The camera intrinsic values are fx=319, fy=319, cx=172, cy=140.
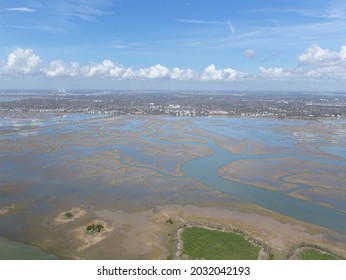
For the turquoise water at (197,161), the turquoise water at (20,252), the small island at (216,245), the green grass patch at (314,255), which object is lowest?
the turquoise water at (20,252)

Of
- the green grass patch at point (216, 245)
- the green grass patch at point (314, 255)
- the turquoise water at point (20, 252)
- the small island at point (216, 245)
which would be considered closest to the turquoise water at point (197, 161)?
the turquoise water at point (20, 252)

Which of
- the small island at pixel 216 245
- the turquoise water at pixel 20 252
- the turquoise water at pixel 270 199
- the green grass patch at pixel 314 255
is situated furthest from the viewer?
the turquoise water at pixel 270 199

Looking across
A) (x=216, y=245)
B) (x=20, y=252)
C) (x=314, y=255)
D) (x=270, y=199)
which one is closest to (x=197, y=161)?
(x=270, y=199)

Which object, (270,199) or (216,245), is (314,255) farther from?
(270,199)

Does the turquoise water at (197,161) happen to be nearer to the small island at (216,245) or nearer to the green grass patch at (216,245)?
the small island at (216,245)

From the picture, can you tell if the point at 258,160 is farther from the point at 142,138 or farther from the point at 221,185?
the point at 142,138

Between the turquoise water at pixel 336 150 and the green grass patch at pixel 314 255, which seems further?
the turquoise water at pixel 336 150

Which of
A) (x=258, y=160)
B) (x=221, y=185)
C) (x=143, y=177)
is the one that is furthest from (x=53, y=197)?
(x=258, y=160)
